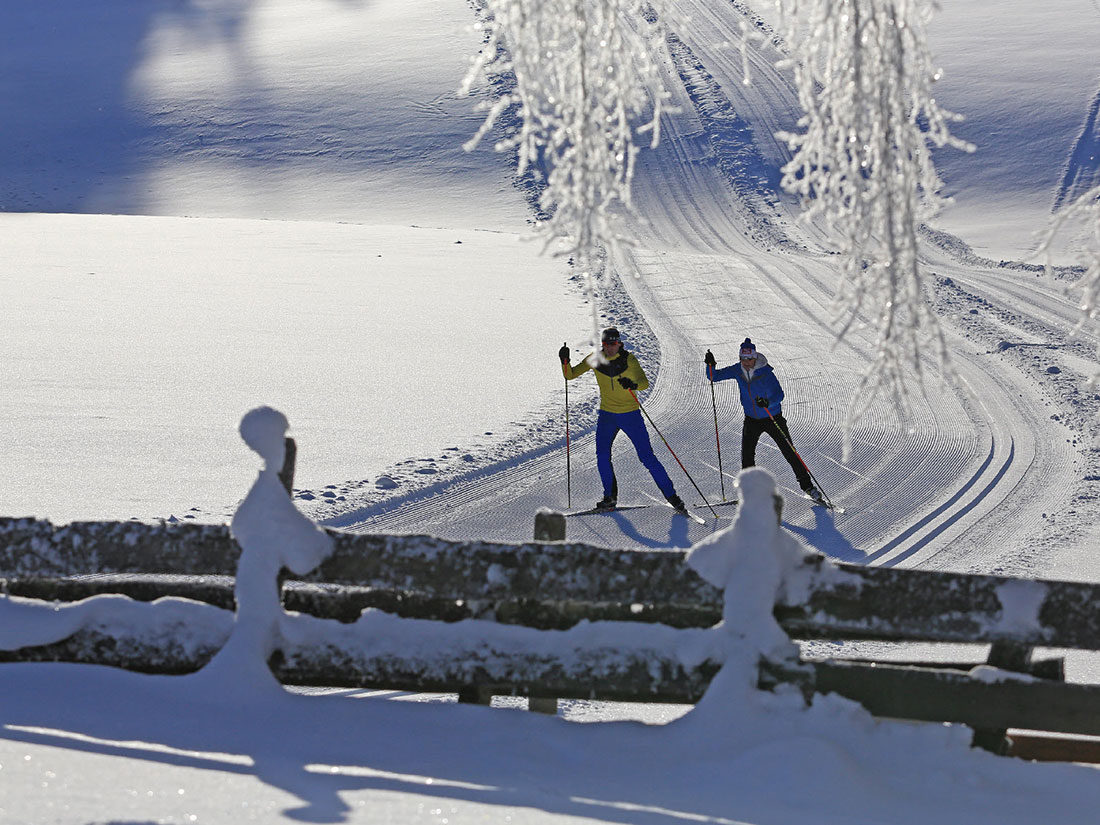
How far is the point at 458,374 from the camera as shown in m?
15.2

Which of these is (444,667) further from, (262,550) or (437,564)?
(262,550)

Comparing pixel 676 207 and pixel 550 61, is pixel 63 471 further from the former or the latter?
pixel 676 207

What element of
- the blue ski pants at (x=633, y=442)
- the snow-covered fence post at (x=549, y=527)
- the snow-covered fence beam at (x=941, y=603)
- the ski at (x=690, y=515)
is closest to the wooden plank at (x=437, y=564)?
the snow-covered fence beam at (x=941, y=603)

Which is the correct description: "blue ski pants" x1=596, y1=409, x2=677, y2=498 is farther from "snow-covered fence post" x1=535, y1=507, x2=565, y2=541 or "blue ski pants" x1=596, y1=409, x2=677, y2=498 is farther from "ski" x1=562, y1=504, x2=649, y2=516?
"snow-covered fence post" x1=535, y1=507, x2=565, y2=541

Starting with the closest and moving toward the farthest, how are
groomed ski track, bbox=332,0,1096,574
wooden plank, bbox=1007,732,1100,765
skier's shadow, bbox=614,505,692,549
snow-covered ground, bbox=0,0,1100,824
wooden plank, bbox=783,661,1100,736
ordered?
1. snow-covered ground, bbox=0,0,1100,824
2. wooden plank, bbox=783,661,1100,736
3. wooden plank, bbox=1007,732,1100,765
4. skier's shadow, bbox=614,505,692,549
5. groomed ski track, bbox=332,0,1096,574

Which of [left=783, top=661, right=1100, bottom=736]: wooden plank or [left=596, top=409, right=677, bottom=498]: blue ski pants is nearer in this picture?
[left=783, top=661, right=1100, bottom=736]: wooden plank

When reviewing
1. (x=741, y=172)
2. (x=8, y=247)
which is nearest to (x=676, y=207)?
(x=741, y=172)

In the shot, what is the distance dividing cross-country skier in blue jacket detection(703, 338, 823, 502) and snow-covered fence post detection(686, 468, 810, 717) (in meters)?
5.65

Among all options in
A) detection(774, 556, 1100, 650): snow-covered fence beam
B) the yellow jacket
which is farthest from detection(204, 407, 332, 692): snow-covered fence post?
the yellow jacket

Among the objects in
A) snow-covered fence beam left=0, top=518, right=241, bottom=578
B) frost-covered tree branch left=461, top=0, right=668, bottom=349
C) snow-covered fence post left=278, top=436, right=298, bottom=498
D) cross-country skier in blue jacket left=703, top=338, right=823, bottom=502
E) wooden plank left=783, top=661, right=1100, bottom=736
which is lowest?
wooden plank left=783, top=661, right=1100, bottom=736

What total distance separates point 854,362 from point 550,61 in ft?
43.8

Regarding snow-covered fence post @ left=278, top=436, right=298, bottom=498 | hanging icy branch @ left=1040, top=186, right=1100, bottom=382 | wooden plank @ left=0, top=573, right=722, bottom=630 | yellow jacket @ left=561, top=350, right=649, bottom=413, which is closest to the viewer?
hanging icy branch @ left=1040, top=186, right=1100, bottom=382

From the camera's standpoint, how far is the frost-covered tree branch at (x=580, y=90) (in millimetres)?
3627

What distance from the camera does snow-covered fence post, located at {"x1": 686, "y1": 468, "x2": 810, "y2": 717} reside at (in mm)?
4531
